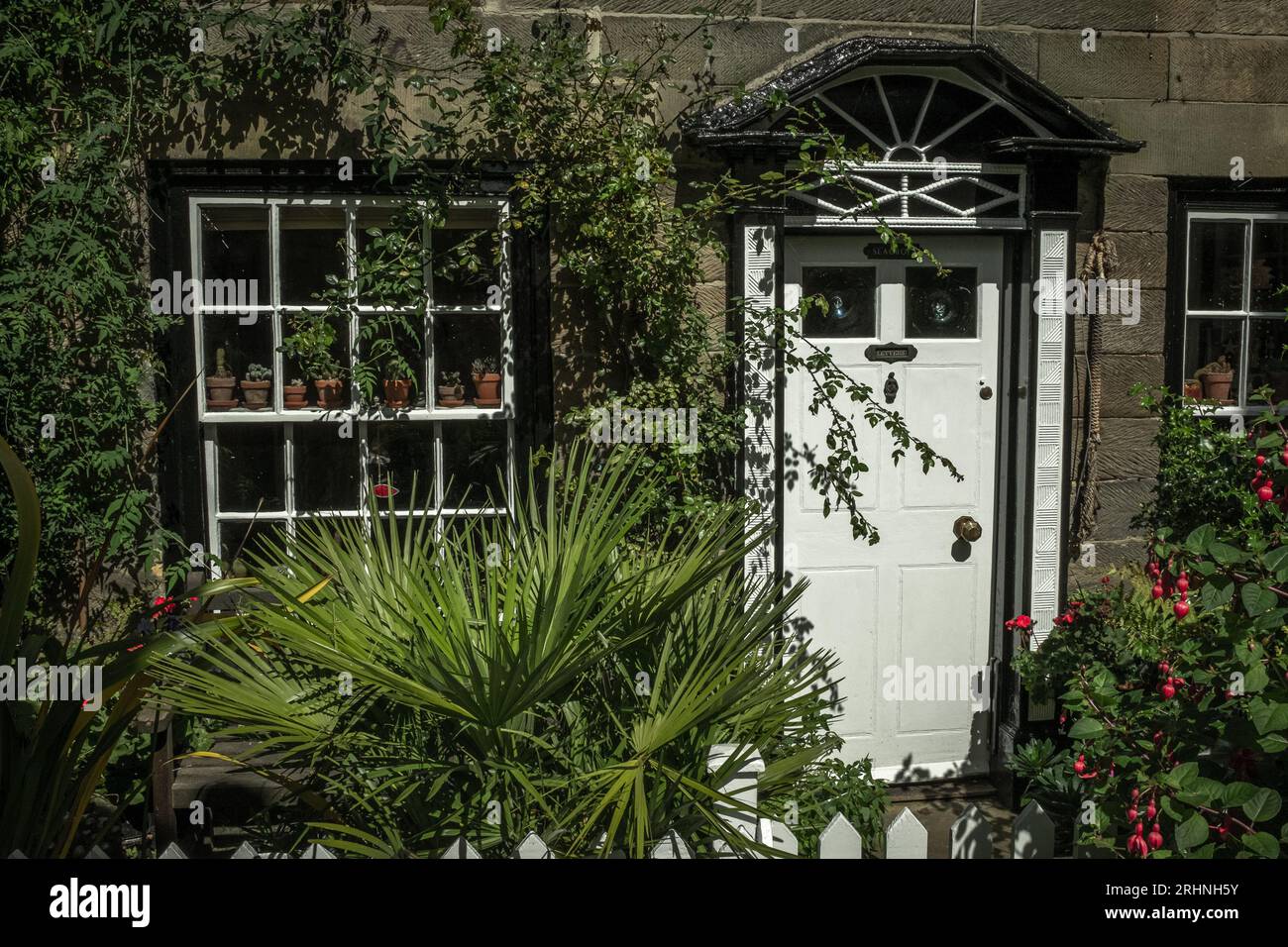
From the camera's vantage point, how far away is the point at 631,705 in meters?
3.06

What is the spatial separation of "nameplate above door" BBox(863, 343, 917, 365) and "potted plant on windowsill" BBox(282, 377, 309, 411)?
239cm

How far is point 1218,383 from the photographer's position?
5.21 m

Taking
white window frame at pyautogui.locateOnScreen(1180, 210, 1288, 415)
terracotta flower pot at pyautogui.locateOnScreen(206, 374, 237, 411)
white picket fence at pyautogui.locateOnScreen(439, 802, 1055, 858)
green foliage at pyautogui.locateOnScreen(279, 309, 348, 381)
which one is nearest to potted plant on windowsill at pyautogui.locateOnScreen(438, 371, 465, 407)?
green foliage at pyautogui.locateOnScreen(279, 309, 348, 381)

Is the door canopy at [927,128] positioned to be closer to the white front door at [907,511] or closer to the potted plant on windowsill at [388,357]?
the white front door at [907,511]

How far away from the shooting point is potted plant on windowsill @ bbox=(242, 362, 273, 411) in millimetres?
4684

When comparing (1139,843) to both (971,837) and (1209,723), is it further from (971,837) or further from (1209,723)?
(971,837)

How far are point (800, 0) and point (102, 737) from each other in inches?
154

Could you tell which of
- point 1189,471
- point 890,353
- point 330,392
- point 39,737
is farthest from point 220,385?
point 1189,471

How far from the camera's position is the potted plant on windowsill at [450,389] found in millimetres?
4762

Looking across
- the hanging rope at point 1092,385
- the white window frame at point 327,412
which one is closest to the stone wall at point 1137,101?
the hanging rope at point 1092,385

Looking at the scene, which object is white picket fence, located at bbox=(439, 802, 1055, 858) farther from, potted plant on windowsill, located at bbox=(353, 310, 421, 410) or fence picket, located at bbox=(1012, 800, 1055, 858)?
potted plant on windowsill, located at bbox=(353, 310, 421, 410)

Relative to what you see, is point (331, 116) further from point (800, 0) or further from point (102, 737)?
point (102, 737)

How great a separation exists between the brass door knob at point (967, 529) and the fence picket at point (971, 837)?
210cm
